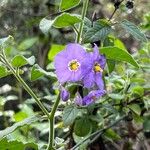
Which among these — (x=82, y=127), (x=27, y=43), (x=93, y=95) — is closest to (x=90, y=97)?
(x=93, y=95)

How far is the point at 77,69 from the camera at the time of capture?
0.90 metres

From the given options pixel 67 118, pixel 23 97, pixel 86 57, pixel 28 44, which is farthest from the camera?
pixel 23 97

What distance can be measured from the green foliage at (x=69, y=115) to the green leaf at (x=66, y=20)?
0.71 ft

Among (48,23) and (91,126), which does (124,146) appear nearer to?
(91,126)

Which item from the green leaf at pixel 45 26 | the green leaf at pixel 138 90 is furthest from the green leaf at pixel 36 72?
the green leaf at pixel 138 90

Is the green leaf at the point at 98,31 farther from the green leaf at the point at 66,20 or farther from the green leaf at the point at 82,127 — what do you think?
the green leaf at the point at 82,127

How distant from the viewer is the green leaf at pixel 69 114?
101 centimetres

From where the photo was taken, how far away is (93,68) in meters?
0.91

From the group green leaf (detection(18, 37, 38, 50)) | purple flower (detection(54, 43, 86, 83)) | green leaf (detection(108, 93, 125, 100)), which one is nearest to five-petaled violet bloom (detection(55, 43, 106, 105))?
purple flower (detection(54, 43, 86, 83))

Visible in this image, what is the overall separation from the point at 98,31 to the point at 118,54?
94 millimetres

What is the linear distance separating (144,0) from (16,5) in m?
0.73

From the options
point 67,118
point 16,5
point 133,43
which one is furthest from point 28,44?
point 67,118

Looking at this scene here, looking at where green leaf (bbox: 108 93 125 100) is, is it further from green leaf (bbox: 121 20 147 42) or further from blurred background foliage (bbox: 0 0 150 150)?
green leaf (bbox: 121 20 147 42)

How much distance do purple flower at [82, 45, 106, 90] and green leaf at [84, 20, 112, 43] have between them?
1.8 inches
